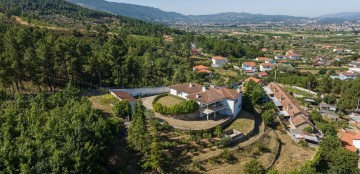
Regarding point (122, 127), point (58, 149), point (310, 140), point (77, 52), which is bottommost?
point (310, 140)

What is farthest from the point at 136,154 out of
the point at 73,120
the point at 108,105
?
the point at 108,105

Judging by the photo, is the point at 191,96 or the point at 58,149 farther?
the point at 191,96

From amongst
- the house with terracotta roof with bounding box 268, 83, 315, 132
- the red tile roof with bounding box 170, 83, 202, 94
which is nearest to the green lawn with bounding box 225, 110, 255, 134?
the house with terracotta roof with bounding box 268, 83, 315, 132

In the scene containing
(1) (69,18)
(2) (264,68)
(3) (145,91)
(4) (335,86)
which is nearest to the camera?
(3) (145,91)

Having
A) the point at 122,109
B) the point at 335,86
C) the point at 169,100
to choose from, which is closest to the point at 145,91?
the point at 169,100

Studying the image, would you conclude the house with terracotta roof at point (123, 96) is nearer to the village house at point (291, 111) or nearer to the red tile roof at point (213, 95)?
the red tile roof at point (213, 95)

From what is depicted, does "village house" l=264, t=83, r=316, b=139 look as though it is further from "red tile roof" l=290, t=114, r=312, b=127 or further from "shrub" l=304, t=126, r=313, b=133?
"shrub" l=304, t=126, r=313, b=133

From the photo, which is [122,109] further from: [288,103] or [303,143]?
[288,103]

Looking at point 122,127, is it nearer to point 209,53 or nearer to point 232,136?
point 232,136

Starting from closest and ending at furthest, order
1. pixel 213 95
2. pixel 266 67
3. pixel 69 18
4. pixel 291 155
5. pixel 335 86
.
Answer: pixel 291 155
pixel 213 95
pixel 335 86
pixel 266 67
pixel 69 18
